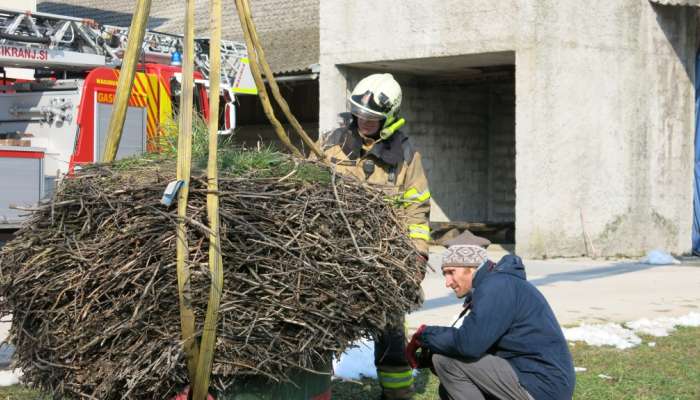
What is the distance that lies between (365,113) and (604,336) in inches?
133

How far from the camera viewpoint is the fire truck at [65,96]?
33.4 feet

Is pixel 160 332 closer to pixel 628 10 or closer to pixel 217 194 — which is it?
pixel 217 194

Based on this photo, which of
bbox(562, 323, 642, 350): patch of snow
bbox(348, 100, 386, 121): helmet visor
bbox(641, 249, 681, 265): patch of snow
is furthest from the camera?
bbox(641, 249, 681, 265): patch of snow

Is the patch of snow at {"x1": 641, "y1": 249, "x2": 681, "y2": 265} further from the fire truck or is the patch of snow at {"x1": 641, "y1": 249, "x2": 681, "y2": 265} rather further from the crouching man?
A: the crouching man

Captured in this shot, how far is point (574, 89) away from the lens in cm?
1516

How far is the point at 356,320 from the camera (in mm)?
3791

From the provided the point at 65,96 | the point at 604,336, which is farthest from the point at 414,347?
the point at 65,96

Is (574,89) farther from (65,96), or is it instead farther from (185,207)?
(185,207)

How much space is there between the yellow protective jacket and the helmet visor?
164 mm

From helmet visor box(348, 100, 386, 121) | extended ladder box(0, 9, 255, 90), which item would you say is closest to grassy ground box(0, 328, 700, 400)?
helmet visor box(348, 100, 386, 121)

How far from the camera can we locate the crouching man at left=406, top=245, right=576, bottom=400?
4406 mm

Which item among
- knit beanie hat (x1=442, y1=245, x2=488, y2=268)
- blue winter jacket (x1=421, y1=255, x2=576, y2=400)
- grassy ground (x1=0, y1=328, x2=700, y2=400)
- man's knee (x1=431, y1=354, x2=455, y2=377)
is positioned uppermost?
knit beanie hat (x1=442, y1=245, x2=488, y2=268)

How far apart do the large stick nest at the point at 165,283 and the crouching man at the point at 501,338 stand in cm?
72

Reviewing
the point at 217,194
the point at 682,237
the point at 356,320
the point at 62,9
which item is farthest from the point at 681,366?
the point at 62,9
